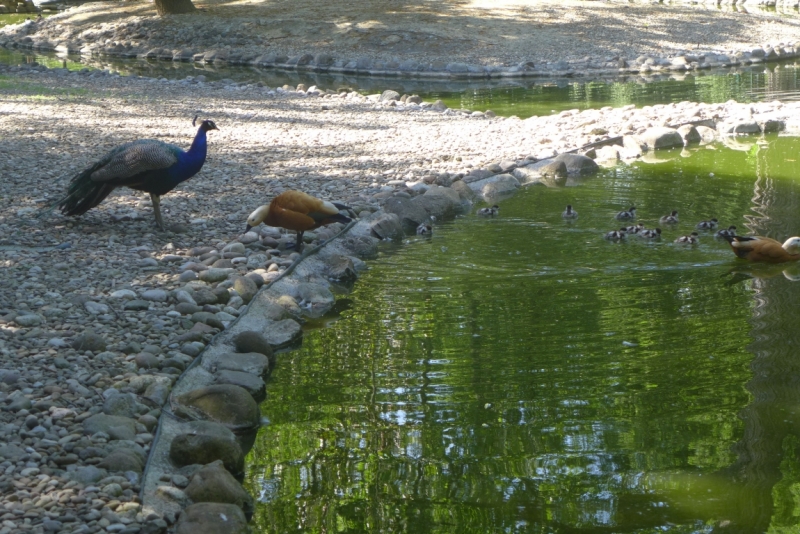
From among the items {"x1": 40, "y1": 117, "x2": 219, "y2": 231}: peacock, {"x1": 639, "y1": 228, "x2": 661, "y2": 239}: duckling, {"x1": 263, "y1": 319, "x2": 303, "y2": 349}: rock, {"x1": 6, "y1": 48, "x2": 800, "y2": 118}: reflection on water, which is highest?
{"x1": 40, "y1": 117, "x2": 219, "y2": 231}: peacock

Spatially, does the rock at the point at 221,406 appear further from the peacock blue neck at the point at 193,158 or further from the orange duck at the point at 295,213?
the peacock blue neck at the point at 193,158

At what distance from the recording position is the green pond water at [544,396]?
14.5 ft

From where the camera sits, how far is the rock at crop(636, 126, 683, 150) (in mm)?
13445

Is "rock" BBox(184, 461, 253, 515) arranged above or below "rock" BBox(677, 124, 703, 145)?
above

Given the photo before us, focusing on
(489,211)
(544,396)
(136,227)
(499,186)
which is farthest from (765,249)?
(136,227)

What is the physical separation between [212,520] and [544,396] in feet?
7.35

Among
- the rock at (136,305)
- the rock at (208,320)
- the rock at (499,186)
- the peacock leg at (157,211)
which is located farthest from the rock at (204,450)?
the rock at (499,186)

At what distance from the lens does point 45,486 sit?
14.0 ft

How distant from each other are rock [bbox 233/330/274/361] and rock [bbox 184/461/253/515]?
1.78 m

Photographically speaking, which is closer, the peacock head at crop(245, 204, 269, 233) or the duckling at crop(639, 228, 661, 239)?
the peacock head at crop(245, 204, 269, 233)

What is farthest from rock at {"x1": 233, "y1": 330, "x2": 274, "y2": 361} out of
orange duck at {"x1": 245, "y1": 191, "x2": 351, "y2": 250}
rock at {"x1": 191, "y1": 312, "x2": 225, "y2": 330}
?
orange duck at {"x1": 245, "y1": 191, "x2": 351, "y2": 250}

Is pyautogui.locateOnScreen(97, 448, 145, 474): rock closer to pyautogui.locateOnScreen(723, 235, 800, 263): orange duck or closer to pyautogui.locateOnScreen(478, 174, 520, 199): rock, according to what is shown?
pyautogui.locateOnScreen(723, 235, 800, 263): orange duck

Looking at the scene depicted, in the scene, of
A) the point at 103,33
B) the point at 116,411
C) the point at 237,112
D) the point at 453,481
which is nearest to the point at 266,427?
the point at 116,411

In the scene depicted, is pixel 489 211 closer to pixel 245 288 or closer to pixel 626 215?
pixel 626 215
